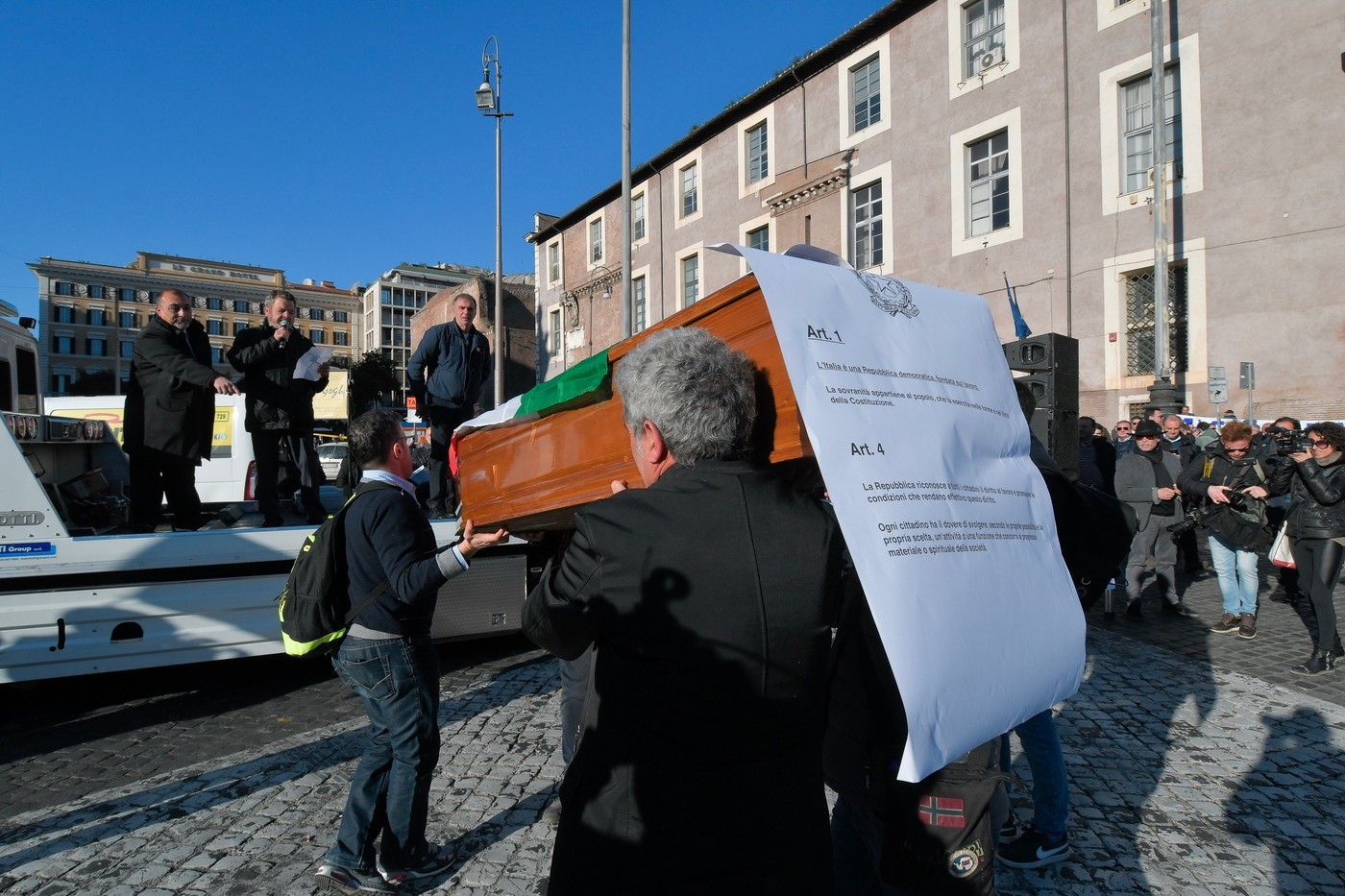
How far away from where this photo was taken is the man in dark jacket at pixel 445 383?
6418mm

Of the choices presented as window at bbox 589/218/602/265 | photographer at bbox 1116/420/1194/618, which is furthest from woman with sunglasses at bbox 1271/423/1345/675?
window at bbox 589/218/602/265

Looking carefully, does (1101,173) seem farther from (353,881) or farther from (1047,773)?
(353,881)

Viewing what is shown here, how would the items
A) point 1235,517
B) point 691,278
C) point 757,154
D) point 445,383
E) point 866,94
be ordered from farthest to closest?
point 691,278
point 757,154
point 866,94
point 1235,517
point 445,383

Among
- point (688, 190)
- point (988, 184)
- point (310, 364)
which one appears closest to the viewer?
point (310, 364)

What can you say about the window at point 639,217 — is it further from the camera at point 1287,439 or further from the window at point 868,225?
the camera at point 1287,439

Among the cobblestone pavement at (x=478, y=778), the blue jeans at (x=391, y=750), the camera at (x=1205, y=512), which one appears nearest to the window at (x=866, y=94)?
the camera at (x=1205, y=512)

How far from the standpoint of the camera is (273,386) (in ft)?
18.3

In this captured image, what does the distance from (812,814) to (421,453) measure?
12562 mm

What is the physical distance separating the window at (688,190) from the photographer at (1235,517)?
2499cm

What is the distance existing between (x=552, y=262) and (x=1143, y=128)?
29396mm

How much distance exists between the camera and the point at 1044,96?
18359 mm

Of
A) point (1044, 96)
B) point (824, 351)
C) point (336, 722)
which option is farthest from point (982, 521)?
point (1044, 96)

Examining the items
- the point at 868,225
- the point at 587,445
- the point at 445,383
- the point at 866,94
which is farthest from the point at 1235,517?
the point at 866,94

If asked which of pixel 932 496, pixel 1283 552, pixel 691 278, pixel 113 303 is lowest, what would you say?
pixel 1283 552
